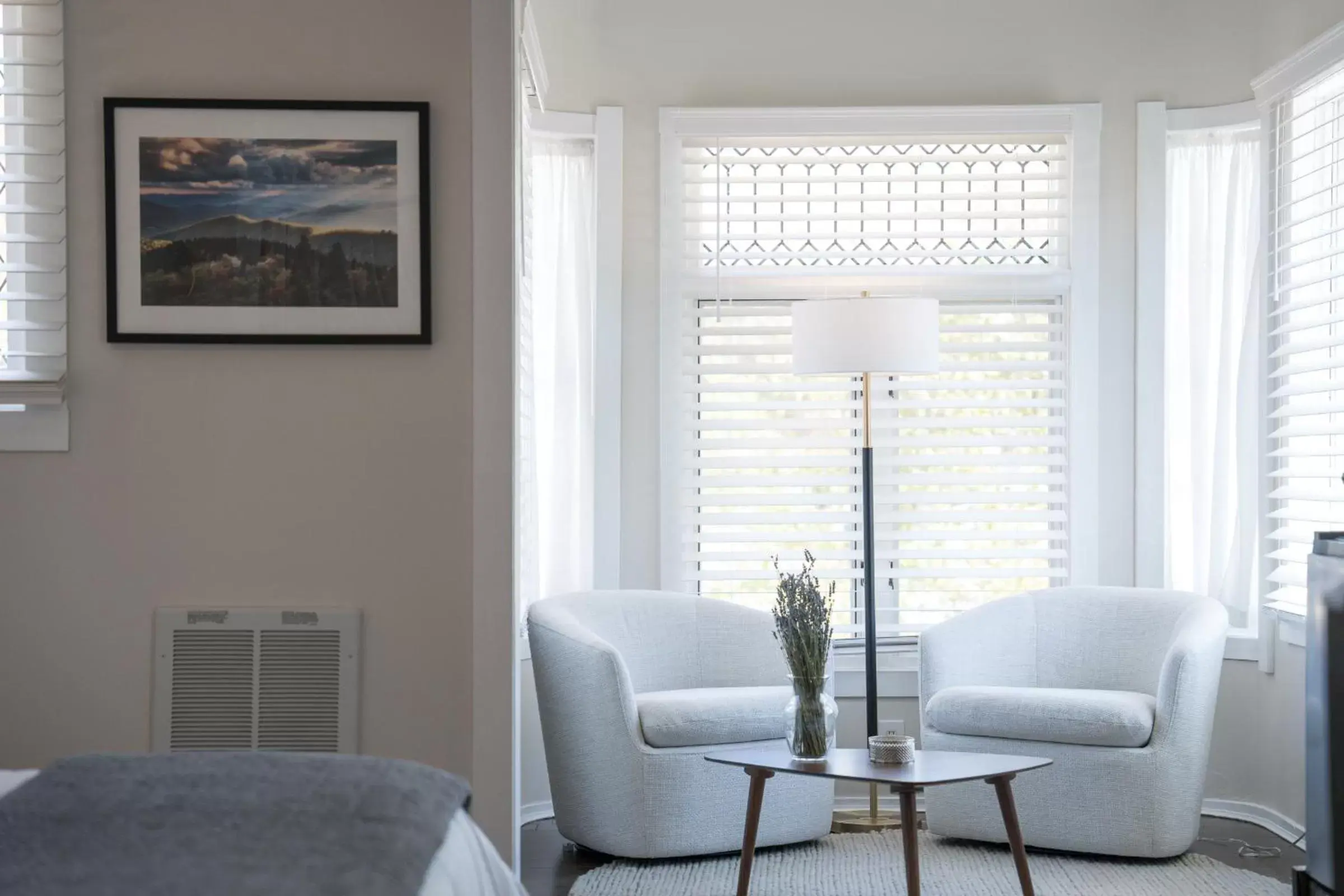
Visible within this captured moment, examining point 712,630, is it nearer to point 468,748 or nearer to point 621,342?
point 621,342

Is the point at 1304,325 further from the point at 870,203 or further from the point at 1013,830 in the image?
the point at 1013,830

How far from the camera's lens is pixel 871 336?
4004mm

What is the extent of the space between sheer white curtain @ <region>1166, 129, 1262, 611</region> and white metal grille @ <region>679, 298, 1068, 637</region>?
405 millimetres

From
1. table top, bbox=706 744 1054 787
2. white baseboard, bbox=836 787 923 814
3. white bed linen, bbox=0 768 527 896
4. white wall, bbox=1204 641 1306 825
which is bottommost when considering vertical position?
white baseboard, bbox=836 787 923 814

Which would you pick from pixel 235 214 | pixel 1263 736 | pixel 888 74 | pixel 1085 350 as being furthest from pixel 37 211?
pixel 1263 736

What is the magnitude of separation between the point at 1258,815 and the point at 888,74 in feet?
9.30

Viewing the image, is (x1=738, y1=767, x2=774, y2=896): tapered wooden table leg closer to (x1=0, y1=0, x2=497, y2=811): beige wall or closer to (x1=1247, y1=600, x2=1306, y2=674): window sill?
(x1=0, y1=0, x2=497, y2=811): beige wall

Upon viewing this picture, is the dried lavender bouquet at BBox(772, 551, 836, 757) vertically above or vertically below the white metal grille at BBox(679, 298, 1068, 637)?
below

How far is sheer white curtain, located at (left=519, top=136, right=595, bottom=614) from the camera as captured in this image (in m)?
4.51

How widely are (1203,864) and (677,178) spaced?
2.78m

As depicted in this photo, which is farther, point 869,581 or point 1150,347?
point 1150,347

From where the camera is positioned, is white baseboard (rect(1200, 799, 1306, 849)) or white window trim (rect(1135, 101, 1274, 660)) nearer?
white baseboard (rect(1200, 799, 1306, 849))

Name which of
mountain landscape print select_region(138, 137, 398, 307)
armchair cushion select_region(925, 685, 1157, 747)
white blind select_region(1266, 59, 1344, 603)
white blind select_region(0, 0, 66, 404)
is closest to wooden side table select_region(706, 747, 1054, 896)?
armchair cushion select_region(925, 685, 1157, 747)

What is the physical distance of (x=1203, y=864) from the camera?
3725mm
